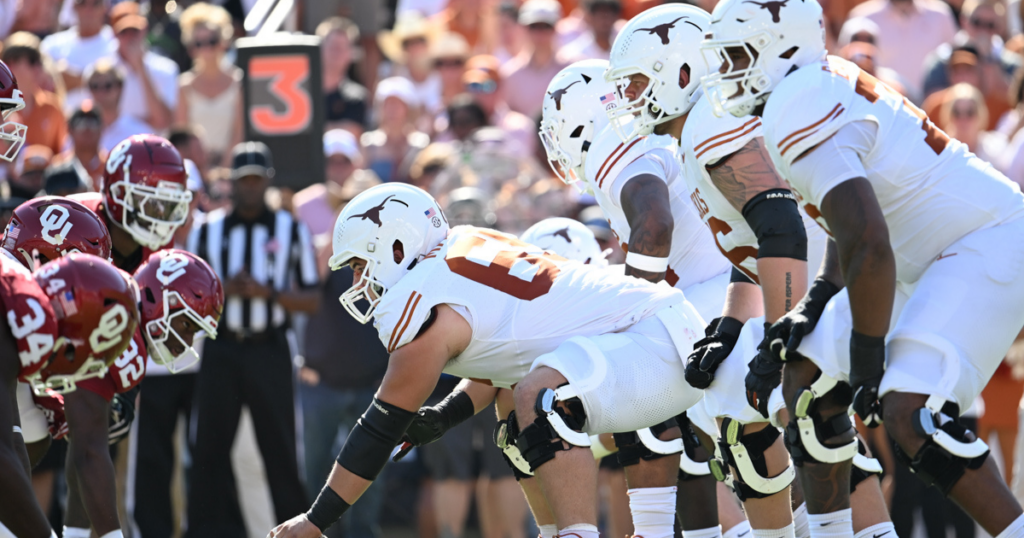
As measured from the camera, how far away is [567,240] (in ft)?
19.6

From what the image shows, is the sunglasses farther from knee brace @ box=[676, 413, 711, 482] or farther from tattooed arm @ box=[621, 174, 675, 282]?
knee brace @ box=[676, 413, 711, 482]

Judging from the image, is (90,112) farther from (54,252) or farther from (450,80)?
(54,252)

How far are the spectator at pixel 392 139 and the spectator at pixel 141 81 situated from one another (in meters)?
1.60

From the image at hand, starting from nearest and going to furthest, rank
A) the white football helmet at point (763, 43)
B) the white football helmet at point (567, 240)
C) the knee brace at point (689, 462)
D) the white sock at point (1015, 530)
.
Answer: the white sock at point (1015, 530) < the white football helmet at point (763, 43) < the knee brace at point (689, 462) < the white football helmet at point (567, 240)

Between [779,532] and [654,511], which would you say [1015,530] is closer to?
[779,532]

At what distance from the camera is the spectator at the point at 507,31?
11.6 m

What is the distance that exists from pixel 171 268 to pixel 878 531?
2.95 m

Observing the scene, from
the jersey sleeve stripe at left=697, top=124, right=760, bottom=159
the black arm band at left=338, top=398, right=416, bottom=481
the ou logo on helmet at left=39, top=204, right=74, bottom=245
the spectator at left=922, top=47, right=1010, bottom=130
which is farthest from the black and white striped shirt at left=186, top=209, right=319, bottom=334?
the spectator at left=922, top=47, right=1010, bottom=130

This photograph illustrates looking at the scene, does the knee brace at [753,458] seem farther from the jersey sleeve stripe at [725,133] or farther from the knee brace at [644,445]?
the jersey sleeve stripe at [725,133]

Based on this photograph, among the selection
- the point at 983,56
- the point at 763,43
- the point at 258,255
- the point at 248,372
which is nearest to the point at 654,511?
the point at 763,43

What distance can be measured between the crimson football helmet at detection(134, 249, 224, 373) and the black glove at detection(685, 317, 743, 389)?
6.53ft

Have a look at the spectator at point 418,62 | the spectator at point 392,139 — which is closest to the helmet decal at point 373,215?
the spectator at point 392,139

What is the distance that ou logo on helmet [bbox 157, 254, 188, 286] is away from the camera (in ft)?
17.3

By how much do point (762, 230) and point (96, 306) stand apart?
2232 millimetres
